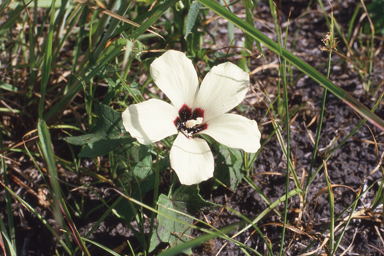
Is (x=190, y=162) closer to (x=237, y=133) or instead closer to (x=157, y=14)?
(x=237, y=133)

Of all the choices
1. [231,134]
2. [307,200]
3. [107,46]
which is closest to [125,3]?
[107,46]

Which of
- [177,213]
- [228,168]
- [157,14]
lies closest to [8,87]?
[157,14]

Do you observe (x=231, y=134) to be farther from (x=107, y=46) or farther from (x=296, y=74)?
(x=296, y=74)

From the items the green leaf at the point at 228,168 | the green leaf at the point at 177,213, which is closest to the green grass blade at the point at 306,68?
the green leaf at the point at 228,168

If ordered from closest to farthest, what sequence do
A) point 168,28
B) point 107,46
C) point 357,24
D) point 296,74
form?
1. point 107,46
2. point 168,28
3. point 296,74
4. point 357,24

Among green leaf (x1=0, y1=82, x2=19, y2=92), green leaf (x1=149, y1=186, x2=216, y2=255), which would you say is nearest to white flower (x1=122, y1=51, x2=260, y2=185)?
green leaf (x1=149, y1=186, x2=216, y2=255)

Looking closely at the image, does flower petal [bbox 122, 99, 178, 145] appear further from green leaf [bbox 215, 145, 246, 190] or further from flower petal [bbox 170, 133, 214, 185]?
green leaf [bbox 215, 145, 246, 190]
